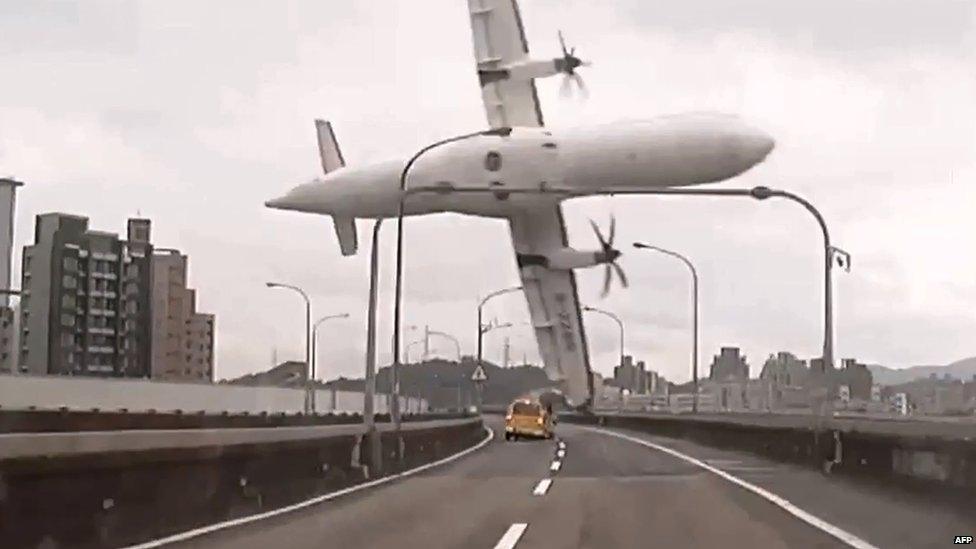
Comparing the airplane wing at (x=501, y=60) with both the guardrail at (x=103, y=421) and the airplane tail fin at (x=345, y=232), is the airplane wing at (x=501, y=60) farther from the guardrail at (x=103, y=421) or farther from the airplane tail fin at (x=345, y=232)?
the guardrail at (x=103, y=421)

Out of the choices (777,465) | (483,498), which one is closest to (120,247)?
(777,465)

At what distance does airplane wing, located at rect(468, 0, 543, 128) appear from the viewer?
72.6 metres

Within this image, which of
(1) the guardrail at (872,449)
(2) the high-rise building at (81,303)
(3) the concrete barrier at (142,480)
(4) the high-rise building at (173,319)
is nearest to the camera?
(3) the concrete barrier at (142,480)

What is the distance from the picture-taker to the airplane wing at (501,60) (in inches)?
2857

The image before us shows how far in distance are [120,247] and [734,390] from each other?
61377 mm

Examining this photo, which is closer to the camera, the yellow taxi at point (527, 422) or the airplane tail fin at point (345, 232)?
the yellow taxi at point (527, 422)

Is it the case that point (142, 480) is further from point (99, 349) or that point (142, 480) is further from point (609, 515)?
point (99, 349)

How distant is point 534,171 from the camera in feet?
205

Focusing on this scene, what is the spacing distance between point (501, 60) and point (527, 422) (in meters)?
24.0

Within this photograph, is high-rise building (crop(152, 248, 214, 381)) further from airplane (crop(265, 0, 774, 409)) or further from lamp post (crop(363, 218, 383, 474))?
lamp post (crop(363, 218, 383, 474))

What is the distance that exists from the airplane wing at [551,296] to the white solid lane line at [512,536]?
192 ft

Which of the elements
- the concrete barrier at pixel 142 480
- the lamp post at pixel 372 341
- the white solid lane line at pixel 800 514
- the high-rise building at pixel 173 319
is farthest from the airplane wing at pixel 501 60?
the concrete barrier at pixel 142 480

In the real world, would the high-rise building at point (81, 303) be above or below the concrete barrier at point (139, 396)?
above

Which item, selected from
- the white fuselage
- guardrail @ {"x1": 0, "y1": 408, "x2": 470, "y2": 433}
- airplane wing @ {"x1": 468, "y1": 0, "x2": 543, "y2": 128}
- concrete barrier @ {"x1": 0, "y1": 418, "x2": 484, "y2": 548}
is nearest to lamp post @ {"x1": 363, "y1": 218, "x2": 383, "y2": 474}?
concrete barrier @ {"x1": 0, "y1": 418, "x2": 484, "y2": 548}
